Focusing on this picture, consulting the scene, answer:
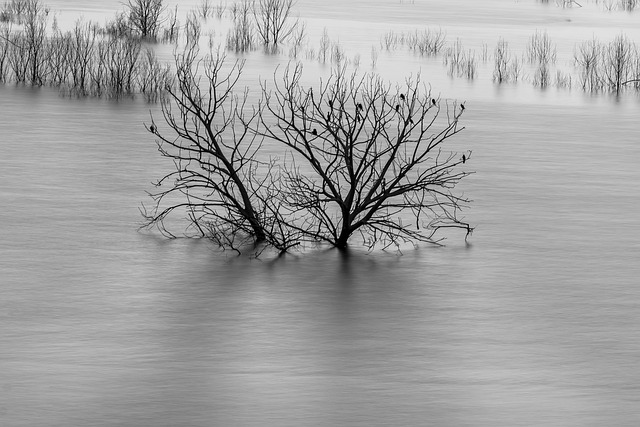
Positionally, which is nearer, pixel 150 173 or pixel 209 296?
pixel 209 296

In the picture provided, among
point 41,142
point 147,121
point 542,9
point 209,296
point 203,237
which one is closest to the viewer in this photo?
point 209,296

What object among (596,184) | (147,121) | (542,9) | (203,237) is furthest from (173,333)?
(542,9)

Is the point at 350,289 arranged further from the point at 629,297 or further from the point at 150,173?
the point at 150,173

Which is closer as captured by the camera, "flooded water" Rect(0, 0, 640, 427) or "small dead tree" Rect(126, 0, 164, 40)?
"flooded water" Rect(0, 0, 640, 427)

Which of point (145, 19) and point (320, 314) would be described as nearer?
point (320, 314)

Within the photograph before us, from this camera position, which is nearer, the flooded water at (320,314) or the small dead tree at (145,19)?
the flooded water at (320,314)

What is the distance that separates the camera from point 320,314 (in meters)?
8.07

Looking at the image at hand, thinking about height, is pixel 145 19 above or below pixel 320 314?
above

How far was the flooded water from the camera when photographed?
6246 mm

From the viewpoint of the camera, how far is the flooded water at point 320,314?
625cm

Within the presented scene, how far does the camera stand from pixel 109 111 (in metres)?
18.0

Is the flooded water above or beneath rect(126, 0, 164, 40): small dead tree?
beneath

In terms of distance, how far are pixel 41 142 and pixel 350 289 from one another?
757cm

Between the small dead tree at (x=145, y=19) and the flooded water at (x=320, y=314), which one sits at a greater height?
the small dead tree at (x=145, y=19)
